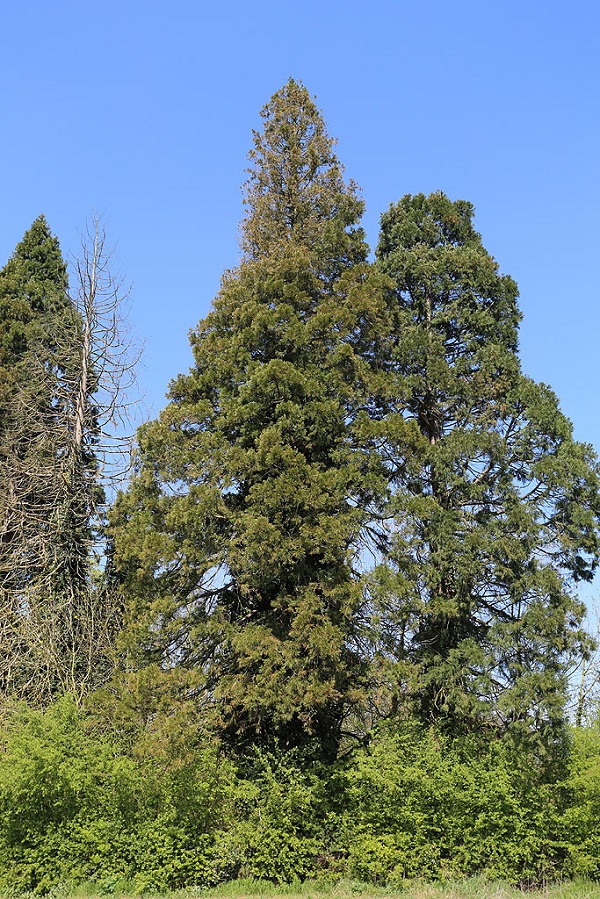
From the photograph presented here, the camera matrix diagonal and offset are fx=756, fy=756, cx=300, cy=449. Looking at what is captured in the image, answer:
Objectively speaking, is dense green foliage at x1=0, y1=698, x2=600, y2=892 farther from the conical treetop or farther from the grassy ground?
the conical treetop

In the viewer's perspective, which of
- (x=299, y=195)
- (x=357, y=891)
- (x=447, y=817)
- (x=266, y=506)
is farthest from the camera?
(x=299, y=195)

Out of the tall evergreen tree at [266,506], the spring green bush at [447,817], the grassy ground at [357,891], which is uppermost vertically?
the tall evergreen tree at [266,506]

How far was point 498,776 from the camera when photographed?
38.0 feet

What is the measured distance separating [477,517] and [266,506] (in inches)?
149

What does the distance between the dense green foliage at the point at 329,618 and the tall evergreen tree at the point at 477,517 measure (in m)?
0.05

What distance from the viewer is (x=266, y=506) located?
12.5 metres

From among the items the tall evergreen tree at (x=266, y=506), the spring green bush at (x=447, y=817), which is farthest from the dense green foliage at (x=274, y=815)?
the tall evergreen tree at (x=266, y=506)

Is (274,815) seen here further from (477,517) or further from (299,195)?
(299,195)

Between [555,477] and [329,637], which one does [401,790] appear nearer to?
[329,637]

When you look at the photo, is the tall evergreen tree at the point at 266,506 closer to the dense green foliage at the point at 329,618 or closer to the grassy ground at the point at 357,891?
the dense green foliage at the point at 329,618

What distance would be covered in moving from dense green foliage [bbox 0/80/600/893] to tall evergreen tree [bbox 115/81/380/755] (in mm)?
53

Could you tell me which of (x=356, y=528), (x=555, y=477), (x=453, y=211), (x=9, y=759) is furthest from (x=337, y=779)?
(x=453, y=211)

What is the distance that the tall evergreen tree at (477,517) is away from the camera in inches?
488

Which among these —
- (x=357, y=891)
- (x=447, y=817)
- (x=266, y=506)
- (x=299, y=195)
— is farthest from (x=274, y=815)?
(x=299, y=195)
